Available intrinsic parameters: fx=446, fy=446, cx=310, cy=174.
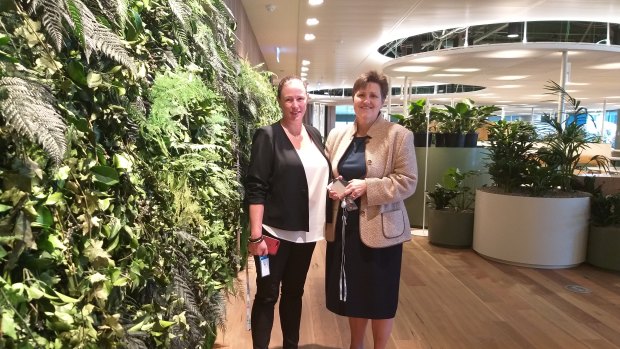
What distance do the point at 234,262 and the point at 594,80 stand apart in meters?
11.6

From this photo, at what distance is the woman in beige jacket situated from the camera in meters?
2.25

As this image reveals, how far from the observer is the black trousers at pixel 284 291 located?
2270 mm

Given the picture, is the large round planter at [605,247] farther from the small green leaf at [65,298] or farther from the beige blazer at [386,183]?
the small green leaf at [65,298]

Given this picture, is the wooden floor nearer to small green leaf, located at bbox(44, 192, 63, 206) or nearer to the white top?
the white top

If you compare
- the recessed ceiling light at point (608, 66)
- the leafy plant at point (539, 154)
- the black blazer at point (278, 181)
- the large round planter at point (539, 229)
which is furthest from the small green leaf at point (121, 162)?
the recessed ceiling light at point (608, 66)

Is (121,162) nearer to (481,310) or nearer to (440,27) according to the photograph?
(481,310)

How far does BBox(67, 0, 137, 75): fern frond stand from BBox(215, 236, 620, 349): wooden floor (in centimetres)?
235

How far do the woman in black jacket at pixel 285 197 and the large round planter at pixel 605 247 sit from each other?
3.88 metres

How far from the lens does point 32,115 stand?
2.09 ft

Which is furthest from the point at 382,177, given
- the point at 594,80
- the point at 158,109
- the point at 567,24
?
the point at 594,80

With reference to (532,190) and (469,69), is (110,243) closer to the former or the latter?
(532,190)

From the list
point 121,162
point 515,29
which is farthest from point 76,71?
point 515,29

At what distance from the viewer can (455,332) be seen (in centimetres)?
317

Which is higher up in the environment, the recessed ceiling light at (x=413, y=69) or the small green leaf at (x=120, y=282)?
the recessed ceiling light at (x=413, y=69)
